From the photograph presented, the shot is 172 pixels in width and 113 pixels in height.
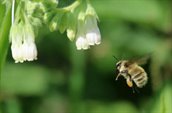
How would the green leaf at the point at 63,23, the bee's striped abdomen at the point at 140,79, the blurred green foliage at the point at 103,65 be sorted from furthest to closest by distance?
1. the blurred green foliage at the point at 103,65
2. the bee's striped abdomen at the point at 140,79
3. the green leaf at the point at 63,23

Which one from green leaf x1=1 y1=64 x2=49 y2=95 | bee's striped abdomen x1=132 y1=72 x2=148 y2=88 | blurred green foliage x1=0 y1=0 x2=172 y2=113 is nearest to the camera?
bee's striped abdomen x1=132 y1=72 x2=148 y2=88

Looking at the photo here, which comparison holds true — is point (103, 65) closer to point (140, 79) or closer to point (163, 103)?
point (140, 79)

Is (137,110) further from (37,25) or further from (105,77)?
(37,25)

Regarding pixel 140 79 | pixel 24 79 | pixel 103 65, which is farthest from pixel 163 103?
pixel 24 79

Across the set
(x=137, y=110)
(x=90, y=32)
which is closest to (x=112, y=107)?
(x=137, y=110)

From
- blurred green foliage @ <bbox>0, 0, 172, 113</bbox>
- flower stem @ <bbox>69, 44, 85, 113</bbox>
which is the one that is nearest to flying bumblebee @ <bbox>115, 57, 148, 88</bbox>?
flower stem @ <bbox>69, 44, 85, 113</bbox>

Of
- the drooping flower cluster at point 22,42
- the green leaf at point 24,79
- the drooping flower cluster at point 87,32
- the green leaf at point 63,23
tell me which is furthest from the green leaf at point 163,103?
the green leaf at point 24,79

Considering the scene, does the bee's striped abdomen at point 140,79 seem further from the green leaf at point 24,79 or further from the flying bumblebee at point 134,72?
the green leaf at point 24,79

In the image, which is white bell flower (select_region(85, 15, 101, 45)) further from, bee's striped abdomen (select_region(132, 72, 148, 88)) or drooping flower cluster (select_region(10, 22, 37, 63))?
bee's striped abdomen (select_region(132, 72, 148, 88))
